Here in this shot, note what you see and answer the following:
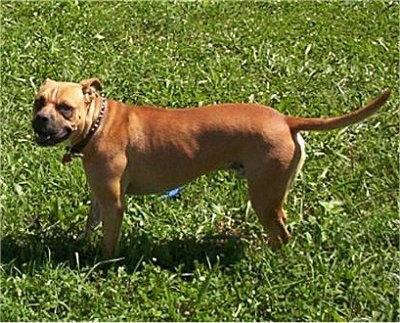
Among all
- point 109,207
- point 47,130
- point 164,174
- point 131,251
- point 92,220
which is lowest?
point 131,251

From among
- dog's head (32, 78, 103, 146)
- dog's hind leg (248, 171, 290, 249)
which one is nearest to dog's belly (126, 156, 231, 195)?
dog's hind leg (248, 171, 290, 249)

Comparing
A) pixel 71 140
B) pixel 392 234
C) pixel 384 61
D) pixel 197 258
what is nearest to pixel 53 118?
pixel 71 140

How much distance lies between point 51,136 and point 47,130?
40 mm

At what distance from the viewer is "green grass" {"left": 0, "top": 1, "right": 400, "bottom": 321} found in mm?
4730

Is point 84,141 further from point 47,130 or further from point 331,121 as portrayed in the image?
point 331,121

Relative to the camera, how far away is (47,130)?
4801mm

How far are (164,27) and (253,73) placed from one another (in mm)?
1446

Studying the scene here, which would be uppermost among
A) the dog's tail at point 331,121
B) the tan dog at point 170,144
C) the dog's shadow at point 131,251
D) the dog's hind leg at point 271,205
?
the dog's tail at point 331,121

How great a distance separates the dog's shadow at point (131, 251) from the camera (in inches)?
199

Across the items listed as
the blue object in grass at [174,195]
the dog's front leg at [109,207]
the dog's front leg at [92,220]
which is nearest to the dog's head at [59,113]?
the dog's front leg at [109,207]

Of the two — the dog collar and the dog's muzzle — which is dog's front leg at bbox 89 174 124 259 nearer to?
the dog collar

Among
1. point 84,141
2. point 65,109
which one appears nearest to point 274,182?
point 84,141

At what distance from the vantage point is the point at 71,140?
4945 millimetres

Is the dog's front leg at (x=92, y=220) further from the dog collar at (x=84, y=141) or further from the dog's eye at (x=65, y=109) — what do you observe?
the dog's eye at (x=65, y=109)
